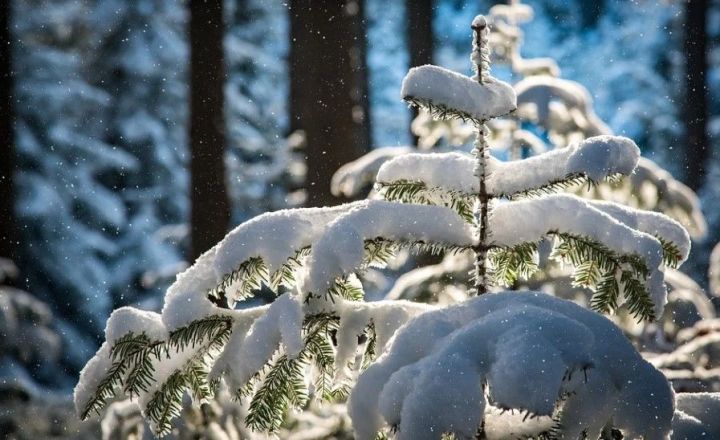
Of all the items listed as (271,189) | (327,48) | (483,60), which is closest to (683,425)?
(483,60)

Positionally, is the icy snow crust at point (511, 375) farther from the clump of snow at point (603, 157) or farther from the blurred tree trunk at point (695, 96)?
the blurred tree trunk at point (695, 96)

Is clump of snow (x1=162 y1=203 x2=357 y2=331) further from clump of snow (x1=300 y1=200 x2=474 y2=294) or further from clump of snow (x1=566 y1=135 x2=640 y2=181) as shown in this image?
clump of snow (x1=566 y1=135 x2=640 y2=181)

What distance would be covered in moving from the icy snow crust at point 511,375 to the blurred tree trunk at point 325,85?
4970 mm

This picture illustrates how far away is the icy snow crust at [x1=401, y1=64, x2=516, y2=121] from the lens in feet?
5.01

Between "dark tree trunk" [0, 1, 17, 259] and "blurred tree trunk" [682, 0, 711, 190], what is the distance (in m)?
9.45

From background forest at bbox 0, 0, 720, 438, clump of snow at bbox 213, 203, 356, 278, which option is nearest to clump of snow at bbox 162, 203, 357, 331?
clump of snow at bbox 213, 203, 356, 278

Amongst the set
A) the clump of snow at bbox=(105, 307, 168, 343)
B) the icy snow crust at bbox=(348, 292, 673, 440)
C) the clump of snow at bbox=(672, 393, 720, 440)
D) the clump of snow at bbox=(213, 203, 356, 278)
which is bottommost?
the clump of snow at bbox=(672, 393, 720, 440)

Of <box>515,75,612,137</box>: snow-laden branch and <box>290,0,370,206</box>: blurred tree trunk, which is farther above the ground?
<box>515,75,612,137</box>: snow-laden branch

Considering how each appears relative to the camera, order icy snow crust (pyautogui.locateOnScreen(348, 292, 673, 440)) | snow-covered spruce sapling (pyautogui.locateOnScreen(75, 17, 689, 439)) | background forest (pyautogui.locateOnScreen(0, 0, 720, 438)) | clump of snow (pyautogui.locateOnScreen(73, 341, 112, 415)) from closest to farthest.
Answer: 1. icy snow crust (pyautogui.locateOnScreen(348, 292, 673, 440))
2. snow-covered spruce sapling (pyautogui.locateOnScreen(75, 17, 689, 439))
3. clump of snow (pyautogui.locateOnScreen(73, 341, 112, 415))
4. background forest (pyautogui.locateOnScreen(0, 0, 720, 438))

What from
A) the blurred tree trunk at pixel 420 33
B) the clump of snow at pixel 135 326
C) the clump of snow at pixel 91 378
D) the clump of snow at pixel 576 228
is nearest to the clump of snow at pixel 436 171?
the clump of snow at pixel 576 228

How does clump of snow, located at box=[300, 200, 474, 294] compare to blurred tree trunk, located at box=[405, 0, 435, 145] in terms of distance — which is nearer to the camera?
clump of snow, located at box=[300, 200, 474, 294]

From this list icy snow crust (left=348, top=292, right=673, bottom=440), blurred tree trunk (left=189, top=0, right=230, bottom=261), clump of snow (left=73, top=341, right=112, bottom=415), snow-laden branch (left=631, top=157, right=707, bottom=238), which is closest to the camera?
icy snow crust (left=348, top=292, right=673, bottom=440)

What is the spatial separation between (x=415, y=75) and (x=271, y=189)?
10.7m

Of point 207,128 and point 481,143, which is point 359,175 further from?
point 207,128
